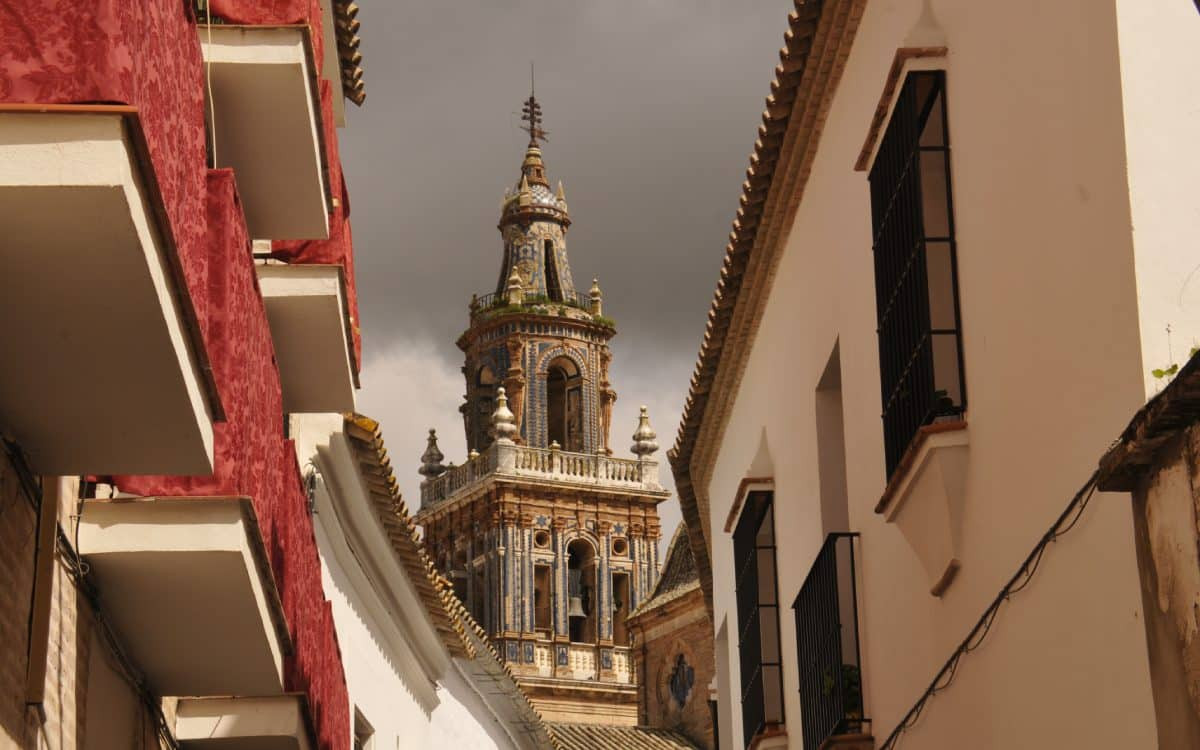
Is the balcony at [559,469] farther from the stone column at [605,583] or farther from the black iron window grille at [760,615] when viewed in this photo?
the black iron window grille at [760,615]

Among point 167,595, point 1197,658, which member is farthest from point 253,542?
point 1197,658

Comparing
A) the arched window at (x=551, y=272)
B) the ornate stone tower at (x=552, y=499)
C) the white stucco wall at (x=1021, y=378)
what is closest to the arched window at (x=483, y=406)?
the ornate stone tower at (x=552, y=499)

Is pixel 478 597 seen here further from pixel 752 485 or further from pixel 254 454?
pixel 254 454

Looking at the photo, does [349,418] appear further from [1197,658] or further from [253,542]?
[1197,658]

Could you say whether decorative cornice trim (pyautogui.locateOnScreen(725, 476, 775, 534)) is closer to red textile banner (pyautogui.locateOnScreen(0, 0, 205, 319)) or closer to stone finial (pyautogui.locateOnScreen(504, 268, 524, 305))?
red textile banner (pyautogui.locateOnScreen(0, 0, 205, 319))

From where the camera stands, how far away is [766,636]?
1287cm

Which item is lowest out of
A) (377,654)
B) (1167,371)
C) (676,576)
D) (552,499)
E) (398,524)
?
(1167,371)

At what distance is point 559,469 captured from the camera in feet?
204

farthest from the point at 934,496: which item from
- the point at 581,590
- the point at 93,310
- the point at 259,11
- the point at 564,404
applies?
the point at 564,404

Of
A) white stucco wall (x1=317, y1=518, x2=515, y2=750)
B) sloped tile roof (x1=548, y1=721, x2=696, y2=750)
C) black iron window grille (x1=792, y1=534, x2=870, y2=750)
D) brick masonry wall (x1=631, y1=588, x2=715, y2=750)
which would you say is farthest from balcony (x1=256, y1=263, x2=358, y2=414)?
brick masonry wall (x1=631, y1=588, x2=715, y2=750)

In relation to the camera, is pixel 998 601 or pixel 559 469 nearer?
pixel 998 601

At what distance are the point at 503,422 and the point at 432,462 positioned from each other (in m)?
5.62

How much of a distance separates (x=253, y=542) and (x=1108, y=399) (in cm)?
287

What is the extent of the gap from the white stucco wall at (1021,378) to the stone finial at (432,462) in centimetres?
5588
